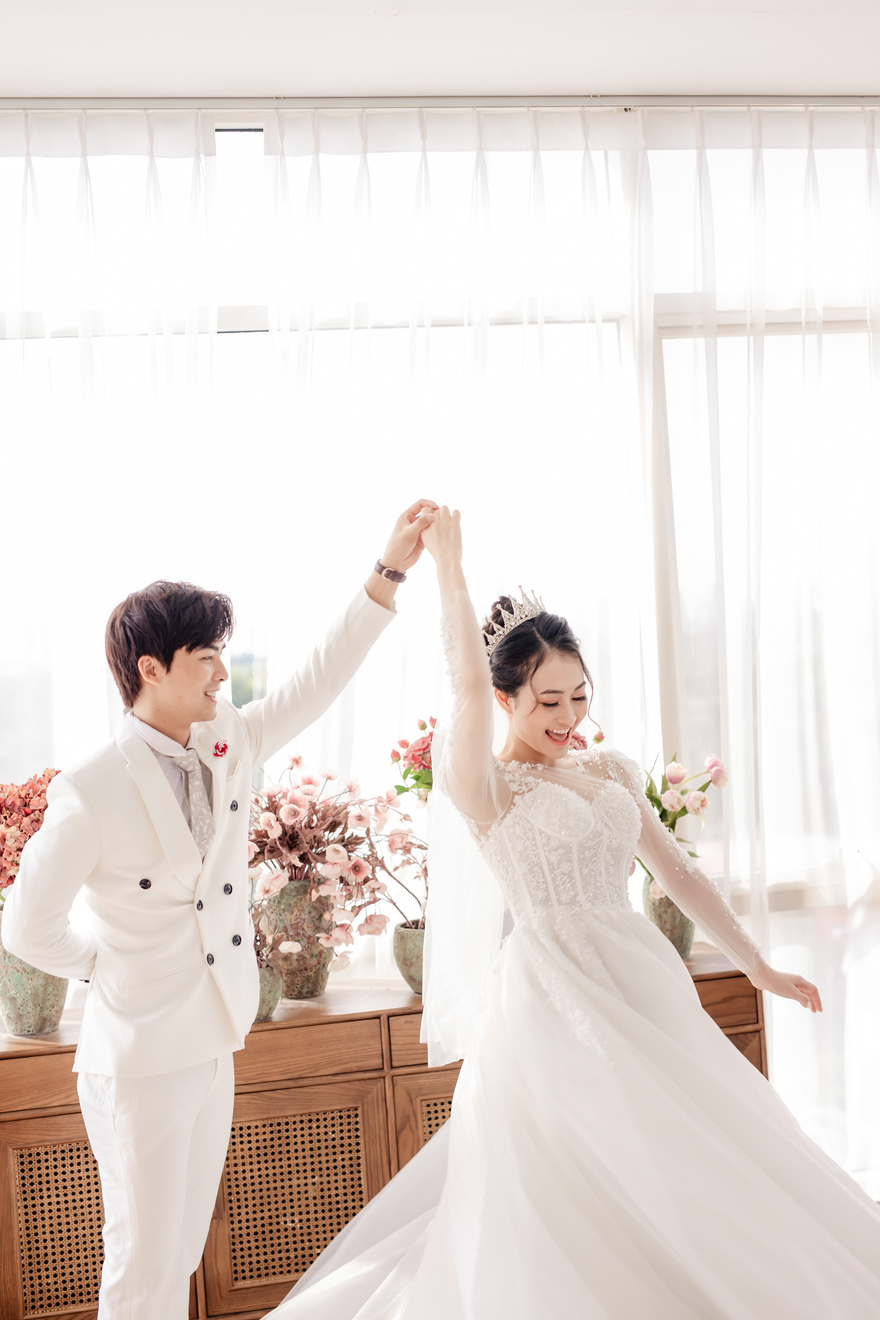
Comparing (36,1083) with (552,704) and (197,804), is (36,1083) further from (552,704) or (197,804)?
(552,704)

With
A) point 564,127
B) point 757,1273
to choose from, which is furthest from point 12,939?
point 564,127

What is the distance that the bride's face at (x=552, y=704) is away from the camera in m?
2.02

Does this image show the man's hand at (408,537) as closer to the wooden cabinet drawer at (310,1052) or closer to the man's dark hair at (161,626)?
the man's dark hair at (161,626)

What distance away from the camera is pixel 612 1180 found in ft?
5.41

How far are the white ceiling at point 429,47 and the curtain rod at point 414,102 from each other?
0.06ft

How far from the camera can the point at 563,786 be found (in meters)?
2.05

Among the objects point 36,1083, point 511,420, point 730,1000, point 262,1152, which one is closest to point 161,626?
point 36,1083

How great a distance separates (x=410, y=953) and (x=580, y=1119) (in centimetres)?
102

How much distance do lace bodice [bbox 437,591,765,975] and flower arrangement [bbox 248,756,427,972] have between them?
689 millimetres

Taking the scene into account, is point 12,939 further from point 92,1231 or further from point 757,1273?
point 757,1273

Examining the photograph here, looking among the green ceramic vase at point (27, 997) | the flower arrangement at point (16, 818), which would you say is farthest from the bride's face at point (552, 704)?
the green ceramic vase at point (27, 997)

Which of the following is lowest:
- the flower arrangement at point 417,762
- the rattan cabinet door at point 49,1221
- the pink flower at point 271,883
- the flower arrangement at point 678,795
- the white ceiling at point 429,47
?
the rattan cabinet door at point 49,1221

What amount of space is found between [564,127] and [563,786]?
2.11m

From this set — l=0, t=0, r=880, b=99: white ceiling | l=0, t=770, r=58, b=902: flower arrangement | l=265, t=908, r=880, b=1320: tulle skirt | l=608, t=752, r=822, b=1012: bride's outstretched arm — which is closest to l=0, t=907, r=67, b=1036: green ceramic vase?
l=0, t=770, r=58, b=902: flower arrangement
